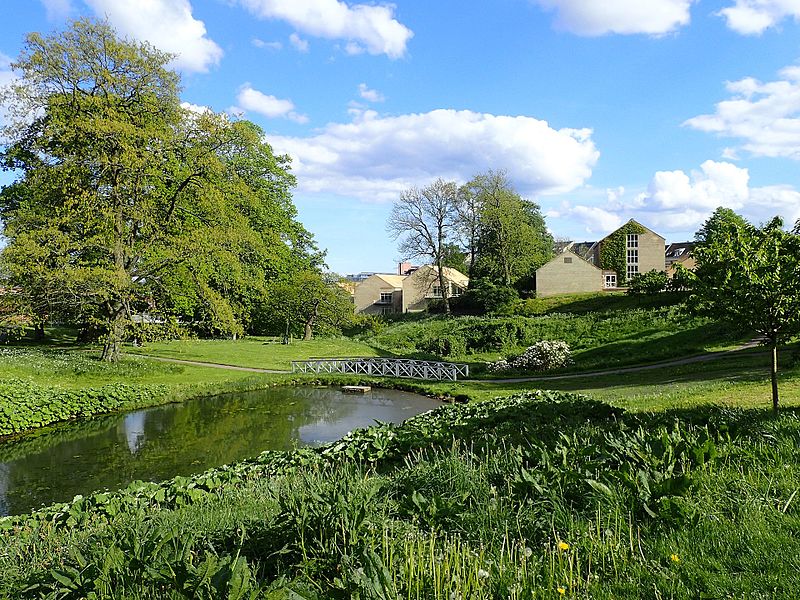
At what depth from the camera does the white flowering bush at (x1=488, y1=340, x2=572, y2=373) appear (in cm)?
2530

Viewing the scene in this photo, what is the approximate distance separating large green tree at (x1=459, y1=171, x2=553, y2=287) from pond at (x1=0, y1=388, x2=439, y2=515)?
33.7 meters

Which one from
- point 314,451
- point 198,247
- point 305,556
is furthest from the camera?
point 198,247

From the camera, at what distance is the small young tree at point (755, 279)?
31.1ft

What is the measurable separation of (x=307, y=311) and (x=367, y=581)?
122ft

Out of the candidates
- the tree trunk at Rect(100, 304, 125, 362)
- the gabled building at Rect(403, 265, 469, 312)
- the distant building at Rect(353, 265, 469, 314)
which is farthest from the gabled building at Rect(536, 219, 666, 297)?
the tree trunk at Rect(100, 304, 125, 362)

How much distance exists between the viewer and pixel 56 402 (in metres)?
16.7

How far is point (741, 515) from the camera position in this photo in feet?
14.0

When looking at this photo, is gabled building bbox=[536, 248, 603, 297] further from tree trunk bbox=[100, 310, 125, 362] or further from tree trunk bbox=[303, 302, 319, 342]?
tree trunk bbox=[100, 310, 125, 362]

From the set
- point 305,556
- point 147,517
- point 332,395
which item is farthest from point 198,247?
point 305,556

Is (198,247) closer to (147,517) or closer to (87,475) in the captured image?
(87,475)

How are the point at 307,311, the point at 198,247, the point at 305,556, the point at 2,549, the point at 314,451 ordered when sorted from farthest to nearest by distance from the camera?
the point at 307,311
the point at 198,247
the point at 314,451
the point at 2,549
the point at 305,556

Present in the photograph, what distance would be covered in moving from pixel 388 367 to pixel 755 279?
63.6ft

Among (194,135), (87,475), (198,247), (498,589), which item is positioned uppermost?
(194,135)

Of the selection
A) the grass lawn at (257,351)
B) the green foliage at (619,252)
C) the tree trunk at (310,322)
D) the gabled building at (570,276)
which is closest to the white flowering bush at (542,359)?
the grass lawn at (257,351)
